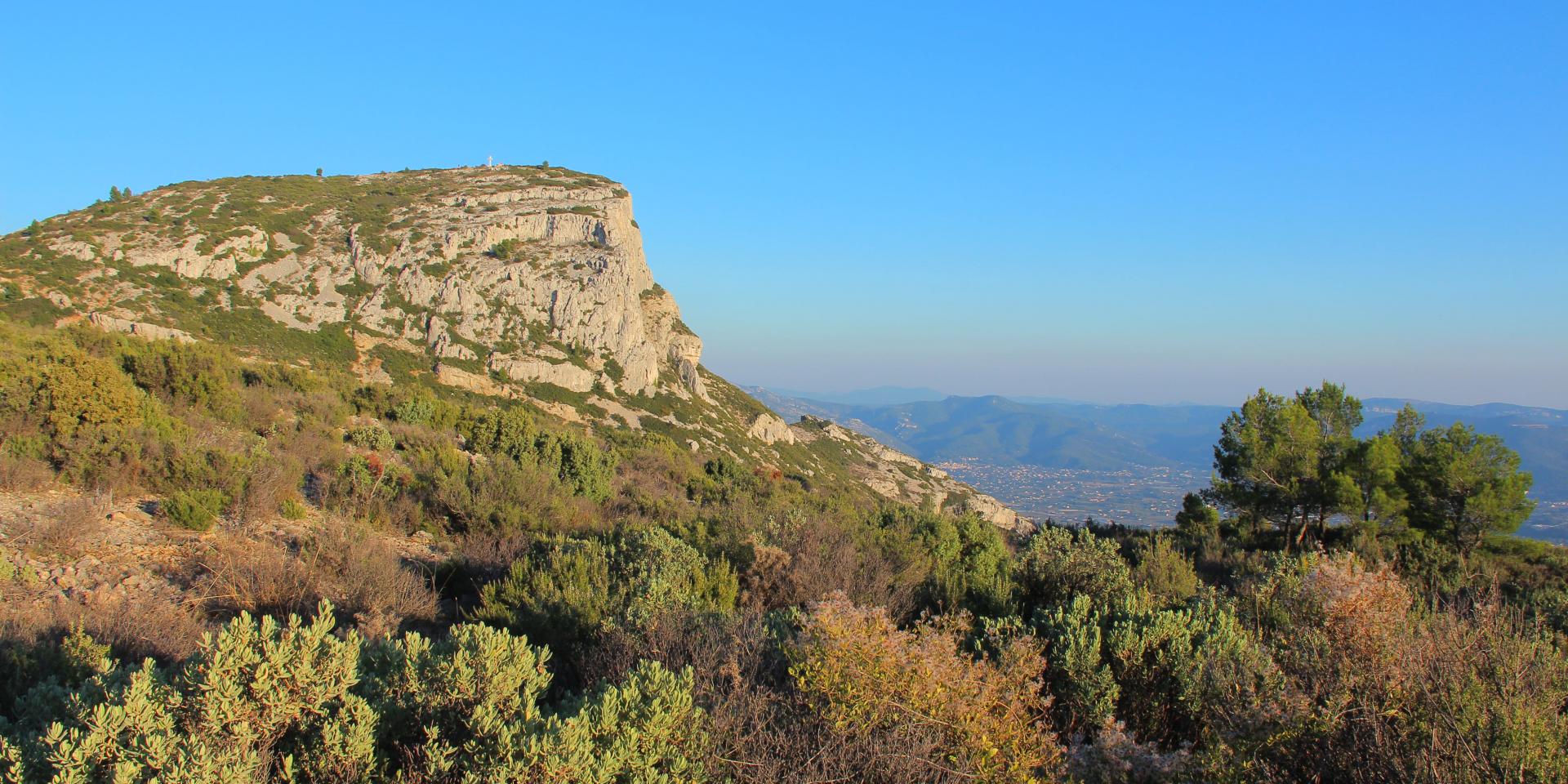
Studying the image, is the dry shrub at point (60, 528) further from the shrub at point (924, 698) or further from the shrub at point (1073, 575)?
the shrub at point (1073, 575)

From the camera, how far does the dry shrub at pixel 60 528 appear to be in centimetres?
589

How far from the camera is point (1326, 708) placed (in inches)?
135

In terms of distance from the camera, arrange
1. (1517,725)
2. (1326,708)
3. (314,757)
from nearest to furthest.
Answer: (314,757)
(1517,725)
(1326,708)

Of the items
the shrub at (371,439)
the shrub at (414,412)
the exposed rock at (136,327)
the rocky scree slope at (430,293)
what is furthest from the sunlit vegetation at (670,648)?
the exposed rock at (136,327)

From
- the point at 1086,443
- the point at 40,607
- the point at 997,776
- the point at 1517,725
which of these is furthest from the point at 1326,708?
the point at 1086,443

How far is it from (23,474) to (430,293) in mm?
41511

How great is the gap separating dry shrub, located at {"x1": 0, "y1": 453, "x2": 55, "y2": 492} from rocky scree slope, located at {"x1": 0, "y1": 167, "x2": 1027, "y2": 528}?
24.6 meters

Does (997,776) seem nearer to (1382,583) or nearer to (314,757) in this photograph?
(314,757)

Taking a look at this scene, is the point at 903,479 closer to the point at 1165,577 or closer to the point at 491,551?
the point at 1165,577

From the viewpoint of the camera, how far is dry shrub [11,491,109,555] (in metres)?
5.89

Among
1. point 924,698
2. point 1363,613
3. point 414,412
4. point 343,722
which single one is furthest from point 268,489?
point 1363,613

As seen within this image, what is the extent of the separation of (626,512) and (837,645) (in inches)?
295

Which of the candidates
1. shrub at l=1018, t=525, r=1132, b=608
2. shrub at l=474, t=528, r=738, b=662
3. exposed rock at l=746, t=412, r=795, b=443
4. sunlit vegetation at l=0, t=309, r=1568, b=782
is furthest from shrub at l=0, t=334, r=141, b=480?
exposed rock at l=746, t=412, r=795, b=443

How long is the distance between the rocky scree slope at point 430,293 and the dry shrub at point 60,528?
82.7 ft
